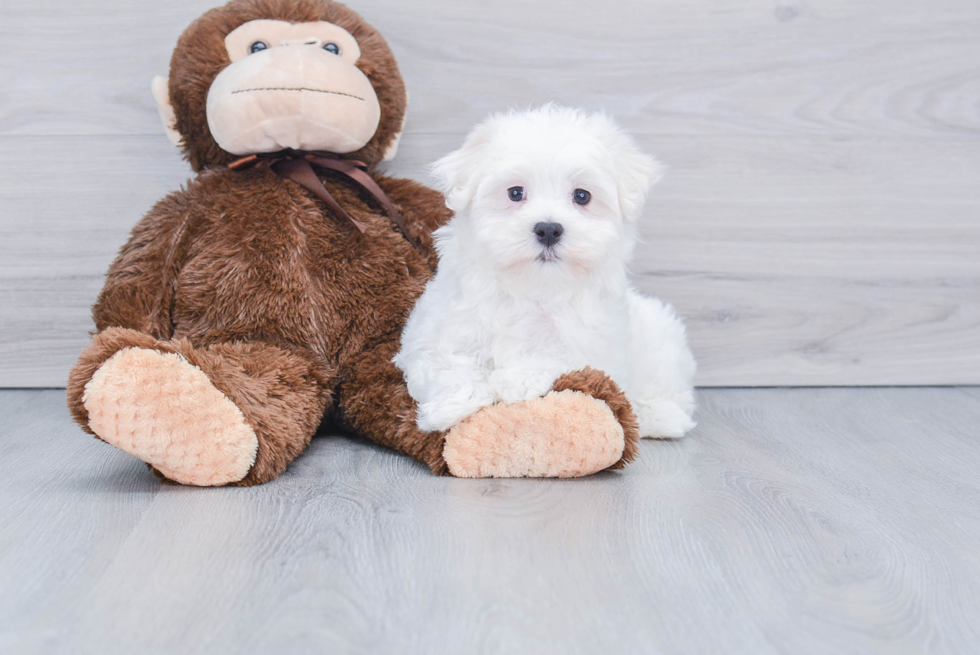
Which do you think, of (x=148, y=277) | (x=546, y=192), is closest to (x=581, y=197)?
(x=546, y=192)

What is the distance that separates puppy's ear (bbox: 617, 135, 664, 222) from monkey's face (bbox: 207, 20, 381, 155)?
498 mm

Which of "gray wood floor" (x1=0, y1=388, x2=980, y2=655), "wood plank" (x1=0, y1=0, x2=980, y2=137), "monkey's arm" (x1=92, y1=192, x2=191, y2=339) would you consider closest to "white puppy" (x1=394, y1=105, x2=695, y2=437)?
"gray wood floor" (x1=0, y1=388, x2=980, y2=655)

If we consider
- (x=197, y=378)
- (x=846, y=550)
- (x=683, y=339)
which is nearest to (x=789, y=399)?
(x=683, y=339)

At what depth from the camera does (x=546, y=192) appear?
1232 mm

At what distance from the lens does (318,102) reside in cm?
143

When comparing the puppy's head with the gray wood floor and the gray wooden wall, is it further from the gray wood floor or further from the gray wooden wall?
the gray wooden wall

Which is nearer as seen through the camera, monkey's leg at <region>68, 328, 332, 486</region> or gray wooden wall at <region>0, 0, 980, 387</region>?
monkey's leg at <region>68, 328, 332, 486</region>

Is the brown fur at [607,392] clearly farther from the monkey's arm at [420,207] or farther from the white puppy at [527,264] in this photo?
the monkey's arm at [420,207]

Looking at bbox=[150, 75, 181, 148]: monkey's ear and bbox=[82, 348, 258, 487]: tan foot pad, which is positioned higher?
bbox=[150, 75, 181, 148]: monkey's ear

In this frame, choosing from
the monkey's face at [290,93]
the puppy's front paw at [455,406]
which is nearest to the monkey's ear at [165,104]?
the monkey's face at [290,93]

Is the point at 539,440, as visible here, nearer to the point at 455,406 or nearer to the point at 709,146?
the point at 455,406

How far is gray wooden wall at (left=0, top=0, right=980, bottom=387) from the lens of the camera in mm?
1782

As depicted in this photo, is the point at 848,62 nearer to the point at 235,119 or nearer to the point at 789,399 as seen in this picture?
the point at 789,399

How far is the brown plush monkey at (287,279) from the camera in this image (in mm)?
1198
